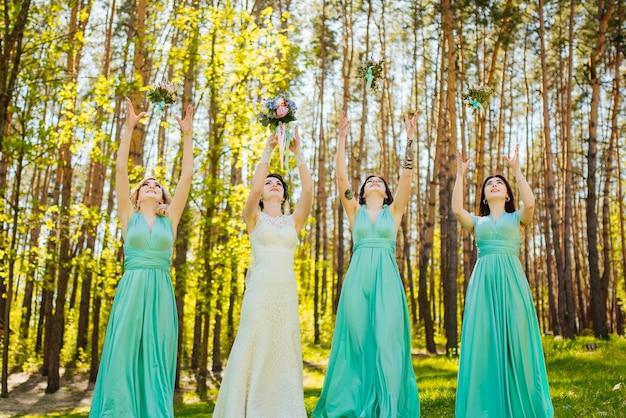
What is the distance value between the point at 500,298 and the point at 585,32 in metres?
17.3

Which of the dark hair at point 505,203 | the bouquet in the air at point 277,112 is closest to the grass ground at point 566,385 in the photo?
the dark hair at point 505,203

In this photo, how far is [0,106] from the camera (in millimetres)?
9195

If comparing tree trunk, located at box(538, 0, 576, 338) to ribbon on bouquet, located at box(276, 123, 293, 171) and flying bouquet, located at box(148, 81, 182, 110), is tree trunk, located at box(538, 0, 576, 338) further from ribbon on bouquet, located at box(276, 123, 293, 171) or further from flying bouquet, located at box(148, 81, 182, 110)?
flying bouquet, located at box(148, 81, 182, 110)

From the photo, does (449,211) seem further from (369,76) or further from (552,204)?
(369,76)

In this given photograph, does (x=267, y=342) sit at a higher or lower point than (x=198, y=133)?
lower

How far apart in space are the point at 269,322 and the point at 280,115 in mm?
1982

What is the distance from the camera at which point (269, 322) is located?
5.62m

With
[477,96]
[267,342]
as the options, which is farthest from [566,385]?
[267,342]

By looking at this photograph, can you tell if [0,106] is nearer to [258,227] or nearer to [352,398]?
[258,227]

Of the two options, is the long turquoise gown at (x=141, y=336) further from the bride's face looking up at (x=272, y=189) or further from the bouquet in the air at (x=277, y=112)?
the bouquet in the air at (x=277, y=112)

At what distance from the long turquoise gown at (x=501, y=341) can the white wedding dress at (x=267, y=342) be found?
158cm

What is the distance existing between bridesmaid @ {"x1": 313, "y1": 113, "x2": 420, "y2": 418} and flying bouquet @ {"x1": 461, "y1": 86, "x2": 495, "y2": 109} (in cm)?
118

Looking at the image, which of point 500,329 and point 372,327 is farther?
point 372,327

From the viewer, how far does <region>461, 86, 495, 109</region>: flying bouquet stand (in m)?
7.24
